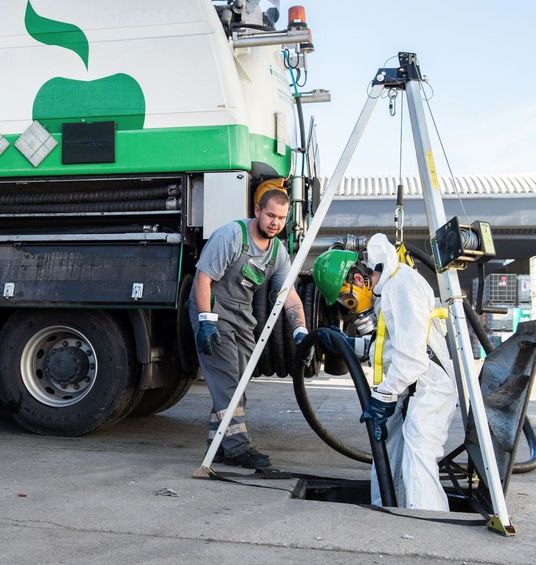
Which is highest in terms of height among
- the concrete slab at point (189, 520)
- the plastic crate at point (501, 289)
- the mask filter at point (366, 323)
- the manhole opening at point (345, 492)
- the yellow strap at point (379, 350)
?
the plastic crate at point (501, 289)

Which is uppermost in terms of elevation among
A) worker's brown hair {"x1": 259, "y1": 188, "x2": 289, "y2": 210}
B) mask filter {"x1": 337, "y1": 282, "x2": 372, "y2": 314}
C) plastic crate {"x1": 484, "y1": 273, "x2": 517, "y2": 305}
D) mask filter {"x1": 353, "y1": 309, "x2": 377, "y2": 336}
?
worker's brown hair {"x1": 259, "y1": 188, "x2": 289, "y2": 210}

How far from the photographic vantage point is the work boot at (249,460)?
460 cm

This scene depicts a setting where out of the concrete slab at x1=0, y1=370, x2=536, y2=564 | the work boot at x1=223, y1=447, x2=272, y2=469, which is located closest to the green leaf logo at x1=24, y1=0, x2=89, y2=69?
the concrete slab at x1=0, y1=370, x2=536, y2=564

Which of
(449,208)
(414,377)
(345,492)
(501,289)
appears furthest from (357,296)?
(449,208)

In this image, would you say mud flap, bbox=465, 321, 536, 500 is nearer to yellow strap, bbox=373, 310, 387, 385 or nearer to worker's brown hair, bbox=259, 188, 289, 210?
yellow strap, bbox=373, 310, 387, 385

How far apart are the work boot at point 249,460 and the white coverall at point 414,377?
0.79 metres

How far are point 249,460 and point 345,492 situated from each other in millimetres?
616

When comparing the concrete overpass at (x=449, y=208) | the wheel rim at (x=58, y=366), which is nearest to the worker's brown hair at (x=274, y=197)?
the wheel rim at (x=58, y=366)

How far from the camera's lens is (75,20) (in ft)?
18.1

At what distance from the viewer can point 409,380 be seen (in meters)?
3.80

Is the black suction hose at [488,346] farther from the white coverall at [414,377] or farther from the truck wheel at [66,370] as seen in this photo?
the truck wheel at [66,370]

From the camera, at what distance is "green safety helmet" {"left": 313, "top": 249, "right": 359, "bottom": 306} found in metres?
4.59

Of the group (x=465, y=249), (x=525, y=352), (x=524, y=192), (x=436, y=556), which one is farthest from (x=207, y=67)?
(x=524, y=192)

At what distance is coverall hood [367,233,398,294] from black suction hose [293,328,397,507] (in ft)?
1.26
